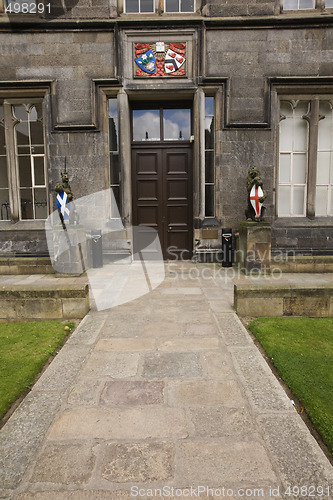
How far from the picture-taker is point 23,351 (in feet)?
10.9

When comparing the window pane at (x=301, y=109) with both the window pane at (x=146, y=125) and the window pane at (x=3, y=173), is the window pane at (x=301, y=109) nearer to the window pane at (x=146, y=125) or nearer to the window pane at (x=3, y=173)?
the window pane at (x=146, y=125)

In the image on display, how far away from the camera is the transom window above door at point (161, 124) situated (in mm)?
8367

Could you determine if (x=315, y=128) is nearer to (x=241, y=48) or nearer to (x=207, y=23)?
(x=241, y=48)

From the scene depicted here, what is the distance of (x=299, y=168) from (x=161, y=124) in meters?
3.78

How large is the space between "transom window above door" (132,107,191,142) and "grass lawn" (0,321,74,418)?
5950 mm

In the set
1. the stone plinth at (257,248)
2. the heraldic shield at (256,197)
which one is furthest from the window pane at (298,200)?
the stone plinth at (257,248)

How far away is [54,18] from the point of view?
7469mm

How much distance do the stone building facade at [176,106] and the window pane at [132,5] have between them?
0.02m

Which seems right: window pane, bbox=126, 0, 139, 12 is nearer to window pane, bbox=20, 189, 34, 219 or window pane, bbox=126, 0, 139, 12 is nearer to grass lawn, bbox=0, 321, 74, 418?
window pane, bbox=20, 189, 34, 219

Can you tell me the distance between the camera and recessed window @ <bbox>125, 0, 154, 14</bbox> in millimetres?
7637

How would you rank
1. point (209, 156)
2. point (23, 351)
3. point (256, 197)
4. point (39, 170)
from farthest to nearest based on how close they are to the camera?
point (39, 170) → point (209, 156) → point (256, 197) → point (23, 351)

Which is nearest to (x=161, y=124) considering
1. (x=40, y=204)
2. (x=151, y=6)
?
(x=151, y=6)

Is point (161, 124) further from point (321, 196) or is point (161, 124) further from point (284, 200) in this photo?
point (321, 196)

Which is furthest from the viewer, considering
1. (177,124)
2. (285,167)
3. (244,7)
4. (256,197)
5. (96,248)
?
(177,124)
